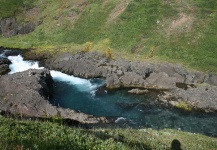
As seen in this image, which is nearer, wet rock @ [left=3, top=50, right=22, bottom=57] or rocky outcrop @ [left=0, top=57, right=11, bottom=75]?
rocky outcrop @ [left=0, top=57, right=11, bottom=75]

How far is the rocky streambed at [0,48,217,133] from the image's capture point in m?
42.1

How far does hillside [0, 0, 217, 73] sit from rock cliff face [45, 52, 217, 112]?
12.0ft

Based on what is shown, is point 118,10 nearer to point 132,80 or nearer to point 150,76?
point 150,76

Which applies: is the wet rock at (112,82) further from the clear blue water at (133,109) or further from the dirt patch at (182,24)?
the dirt patch at (182,24)

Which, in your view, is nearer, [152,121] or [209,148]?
[209,148]

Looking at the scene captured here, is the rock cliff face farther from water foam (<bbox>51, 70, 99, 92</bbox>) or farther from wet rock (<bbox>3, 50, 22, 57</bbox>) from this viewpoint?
wet rock (<bbox>3, 50, 22, 57</bbox>)

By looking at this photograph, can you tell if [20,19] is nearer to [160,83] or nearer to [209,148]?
[160,83]

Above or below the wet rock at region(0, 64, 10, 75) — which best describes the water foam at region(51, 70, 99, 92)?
below

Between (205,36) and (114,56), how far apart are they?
20143mm

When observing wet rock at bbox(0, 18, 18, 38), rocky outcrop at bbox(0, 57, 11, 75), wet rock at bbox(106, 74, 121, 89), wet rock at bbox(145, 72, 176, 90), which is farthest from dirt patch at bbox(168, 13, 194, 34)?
wet rock at bbox(0, 18, 18, 38)

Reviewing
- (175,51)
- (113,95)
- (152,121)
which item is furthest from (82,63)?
(152,121)

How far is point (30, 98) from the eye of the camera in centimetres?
4328

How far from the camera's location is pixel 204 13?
239 feet

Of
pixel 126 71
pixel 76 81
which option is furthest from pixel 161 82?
pixel 76 81
